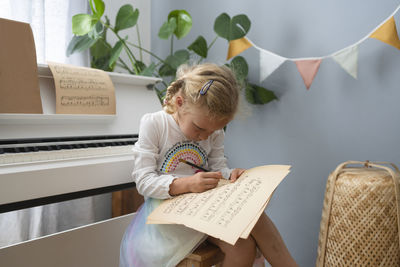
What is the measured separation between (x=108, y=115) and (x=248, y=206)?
0.67 m

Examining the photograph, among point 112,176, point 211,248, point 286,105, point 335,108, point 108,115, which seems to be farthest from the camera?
point 286,105

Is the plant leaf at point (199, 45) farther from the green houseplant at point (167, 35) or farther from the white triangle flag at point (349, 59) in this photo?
the white triangle flag at point (349, 59)

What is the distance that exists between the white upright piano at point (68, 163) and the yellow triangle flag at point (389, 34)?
960 mm

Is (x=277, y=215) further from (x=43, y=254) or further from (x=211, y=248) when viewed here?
(x=43, y=254)

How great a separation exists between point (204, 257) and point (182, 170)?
1.00 ft

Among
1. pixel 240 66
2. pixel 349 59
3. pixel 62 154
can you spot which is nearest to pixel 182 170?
pixel 62 154

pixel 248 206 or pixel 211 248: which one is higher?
pixel 248 206

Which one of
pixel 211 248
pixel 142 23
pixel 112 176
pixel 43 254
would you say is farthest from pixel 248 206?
pixel 142 23

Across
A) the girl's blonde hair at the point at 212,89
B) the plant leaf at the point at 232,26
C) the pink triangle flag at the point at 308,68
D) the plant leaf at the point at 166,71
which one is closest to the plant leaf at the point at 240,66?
the plant leaf at the point at 232,26

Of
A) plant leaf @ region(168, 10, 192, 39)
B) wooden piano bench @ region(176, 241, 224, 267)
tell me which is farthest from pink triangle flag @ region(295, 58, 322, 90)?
wooden piano bench @ region(176, 241, 224, 267)

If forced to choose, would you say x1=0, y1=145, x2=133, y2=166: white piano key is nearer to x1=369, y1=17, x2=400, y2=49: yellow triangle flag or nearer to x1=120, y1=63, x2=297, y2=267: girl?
x1=120, y1=63, x2=297, y2=267: girl

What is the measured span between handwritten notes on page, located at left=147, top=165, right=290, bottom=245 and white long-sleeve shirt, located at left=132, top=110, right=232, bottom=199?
0.07 m

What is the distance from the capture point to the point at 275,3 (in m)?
1.73

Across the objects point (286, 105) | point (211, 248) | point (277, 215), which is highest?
point (286, 105)
